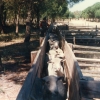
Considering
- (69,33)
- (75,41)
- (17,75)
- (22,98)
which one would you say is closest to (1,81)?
(17,75)

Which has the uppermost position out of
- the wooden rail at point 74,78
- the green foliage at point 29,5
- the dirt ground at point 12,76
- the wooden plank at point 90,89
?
the green foliage at point 29,5

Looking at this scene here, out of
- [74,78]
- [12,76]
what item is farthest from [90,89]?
[12,76]

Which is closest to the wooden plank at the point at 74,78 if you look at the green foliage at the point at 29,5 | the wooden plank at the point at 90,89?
the wooden plank at the point at 90,89

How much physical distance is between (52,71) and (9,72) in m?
3.48

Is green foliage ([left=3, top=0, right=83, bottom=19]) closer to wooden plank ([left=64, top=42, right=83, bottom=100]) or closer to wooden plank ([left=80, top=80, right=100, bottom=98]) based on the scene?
wooden plank ([left=64, top=42, right=83, bottom=100])

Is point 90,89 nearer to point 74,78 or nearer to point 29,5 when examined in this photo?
point 74,78

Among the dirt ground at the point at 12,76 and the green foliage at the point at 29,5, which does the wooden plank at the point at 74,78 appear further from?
the green foliage at the point at 29,5

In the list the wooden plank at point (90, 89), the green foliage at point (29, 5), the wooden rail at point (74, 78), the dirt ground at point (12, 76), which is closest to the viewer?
the wooden plank at point (90, 89)

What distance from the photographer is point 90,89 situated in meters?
2.98

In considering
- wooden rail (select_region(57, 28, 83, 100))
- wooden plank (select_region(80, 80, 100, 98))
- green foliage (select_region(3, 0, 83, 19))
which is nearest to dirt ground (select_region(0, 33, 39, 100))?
wooden rail (select_region(57, 28, 83, 100))

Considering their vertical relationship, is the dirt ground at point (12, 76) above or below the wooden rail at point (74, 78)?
below

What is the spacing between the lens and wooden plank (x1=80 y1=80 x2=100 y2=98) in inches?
116

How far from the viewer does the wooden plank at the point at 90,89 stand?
9.64 feet

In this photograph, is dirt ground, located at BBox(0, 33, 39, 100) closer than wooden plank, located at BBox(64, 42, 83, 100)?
No
